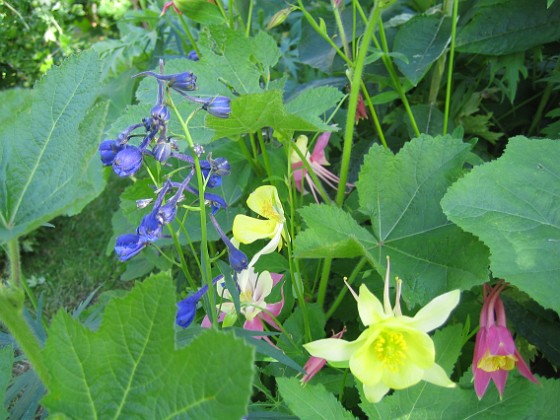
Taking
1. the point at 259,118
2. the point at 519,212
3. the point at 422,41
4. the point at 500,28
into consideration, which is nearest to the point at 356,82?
the point at 259,118

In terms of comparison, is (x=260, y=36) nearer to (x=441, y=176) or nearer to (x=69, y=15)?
(x=441, y=176)

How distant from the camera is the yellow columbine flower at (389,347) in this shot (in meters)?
0.61

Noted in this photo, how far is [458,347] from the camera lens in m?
0.76

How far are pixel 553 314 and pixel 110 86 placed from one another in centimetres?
125

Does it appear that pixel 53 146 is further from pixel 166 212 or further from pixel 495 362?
pixel 495 362

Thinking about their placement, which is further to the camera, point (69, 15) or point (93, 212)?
point (69, 15)

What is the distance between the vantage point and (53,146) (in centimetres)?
56

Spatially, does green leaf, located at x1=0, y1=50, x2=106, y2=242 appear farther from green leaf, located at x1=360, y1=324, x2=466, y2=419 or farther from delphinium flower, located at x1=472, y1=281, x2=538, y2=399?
delphinium flower, located at x1=472, y1=281, x2=538, y2=399

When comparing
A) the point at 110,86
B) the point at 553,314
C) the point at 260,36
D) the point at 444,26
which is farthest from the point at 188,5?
the point at 553,314

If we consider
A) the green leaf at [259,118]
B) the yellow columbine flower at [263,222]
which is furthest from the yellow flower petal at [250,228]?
the green leaf at [259,118]

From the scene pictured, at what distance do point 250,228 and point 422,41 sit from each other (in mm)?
593

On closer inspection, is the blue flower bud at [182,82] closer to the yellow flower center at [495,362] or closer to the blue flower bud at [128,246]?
the blue flower bud at [128,246]

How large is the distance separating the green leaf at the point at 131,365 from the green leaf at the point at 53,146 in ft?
0.32

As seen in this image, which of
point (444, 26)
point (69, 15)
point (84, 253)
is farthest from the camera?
point (69, 15)
